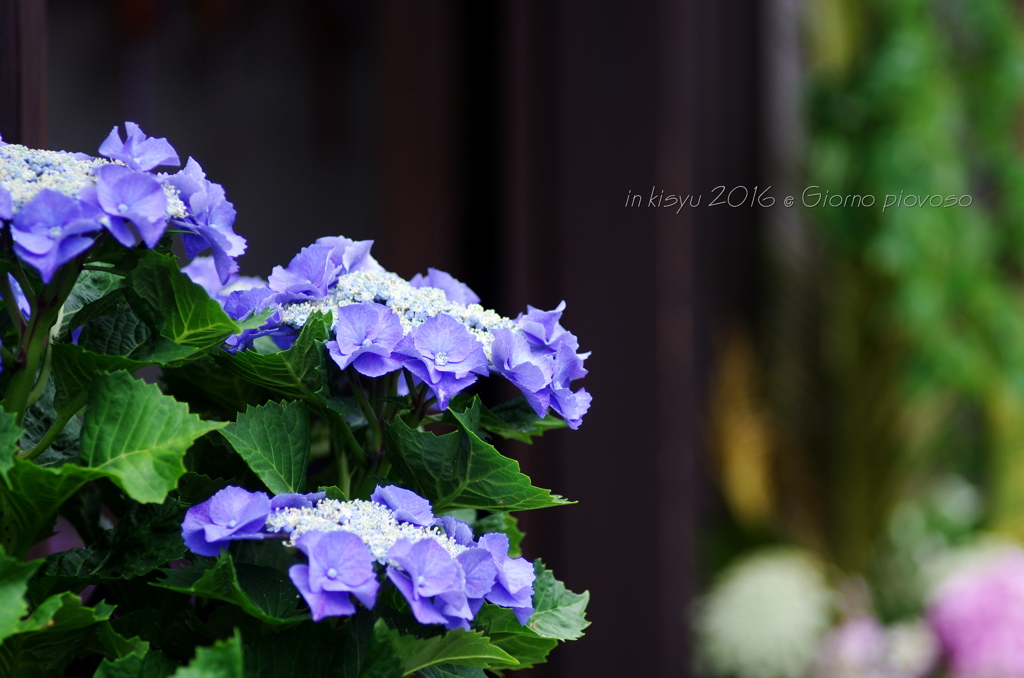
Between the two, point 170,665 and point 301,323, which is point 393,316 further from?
point 170,665

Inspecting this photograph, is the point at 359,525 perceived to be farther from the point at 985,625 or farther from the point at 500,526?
the point at 985,625

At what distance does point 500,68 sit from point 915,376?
150 centimetres

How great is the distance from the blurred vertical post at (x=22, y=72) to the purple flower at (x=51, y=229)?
0.25 m

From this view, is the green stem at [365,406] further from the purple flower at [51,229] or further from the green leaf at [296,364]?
the purple flower at [51,229]

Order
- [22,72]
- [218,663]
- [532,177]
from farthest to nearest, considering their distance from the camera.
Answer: [532,177], [22,72], [218,663]

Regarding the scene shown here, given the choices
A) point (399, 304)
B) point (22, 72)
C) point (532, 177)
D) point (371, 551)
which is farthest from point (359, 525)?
point (532, 177)

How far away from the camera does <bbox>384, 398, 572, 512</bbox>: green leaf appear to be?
377 millimetres

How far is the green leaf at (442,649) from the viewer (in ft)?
1.11

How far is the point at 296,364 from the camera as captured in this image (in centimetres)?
38

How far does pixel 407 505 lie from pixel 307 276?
13cm

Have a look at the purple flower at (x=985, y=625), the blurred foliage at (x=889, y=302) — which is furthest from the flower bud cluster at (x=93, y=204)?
the blurred foliage at (x=889, y=302)

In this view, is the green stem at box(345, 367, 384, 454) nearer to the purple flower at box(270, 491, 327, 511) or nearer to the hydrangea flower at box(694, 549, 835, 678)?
the purple flower at box(270, 491, 327, 511)

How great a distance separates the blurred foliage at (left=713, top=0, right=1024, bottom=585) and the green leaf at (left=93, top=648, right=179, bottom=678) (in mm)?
2365

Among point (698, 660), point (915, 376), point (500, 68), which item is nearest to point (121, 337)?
point (500, 68)
